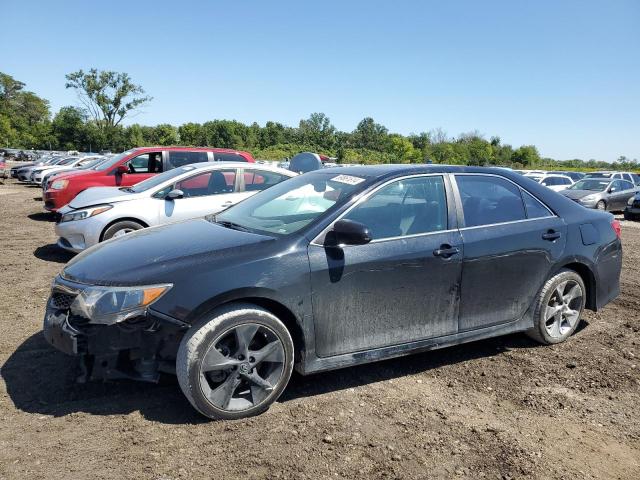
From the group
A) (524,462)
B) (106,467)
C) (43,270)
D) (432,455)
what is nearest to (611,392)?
(524,462)

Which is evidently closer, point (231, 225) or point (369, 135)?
point (231, 225)

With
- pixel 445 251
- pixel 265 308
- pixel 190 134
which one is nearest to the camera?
pixel 265 308

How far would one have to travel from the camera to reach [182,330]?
3.04 m

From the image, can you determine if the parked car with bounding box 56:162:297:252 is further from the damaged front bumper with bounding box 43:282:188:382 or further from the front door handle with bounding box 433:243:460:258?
the damaged front bumper with bounding box 43:282:188:382

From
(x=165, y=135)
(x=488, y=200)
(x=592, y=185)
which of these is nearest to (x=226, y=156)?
(x=488, y=200)

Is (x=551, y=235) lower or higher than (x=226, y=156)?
lower

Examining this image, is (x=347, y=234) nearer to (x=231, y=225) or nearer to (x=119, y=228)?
(x=231, y=225)

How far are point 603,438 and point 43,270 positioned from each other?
687 centimetres

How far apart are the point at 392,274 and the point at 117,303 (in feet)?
6.00

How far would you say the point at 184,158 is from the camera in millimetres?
10953

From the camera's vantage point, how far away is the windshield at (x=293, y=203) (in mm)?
3729

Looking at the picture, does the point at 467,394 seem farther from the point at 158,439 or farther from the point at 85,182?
the point at 85,182

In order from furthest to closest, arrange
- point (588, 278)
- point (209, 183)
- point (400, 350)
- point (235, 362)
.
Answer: point (209, 183) → point (588, 278) → point (400, 350) → point (235, 362)

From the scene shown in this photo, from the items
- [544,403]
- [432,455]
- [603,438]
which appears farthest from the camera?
[544,403]
